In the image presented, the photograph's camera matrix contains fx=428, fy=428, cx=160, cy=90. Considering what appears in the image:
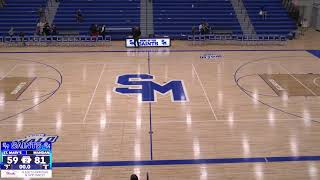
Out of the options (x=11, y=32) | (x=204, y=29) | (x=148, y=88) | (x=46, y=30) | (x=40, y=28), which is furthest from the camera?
(x=40, y=28)

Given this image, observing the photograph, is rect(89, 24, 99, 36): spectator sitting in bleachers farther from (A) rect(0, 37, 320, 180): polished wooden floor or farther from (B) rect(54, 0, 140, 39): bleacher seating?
(A) rect(0, 37, 320, 180): polished wooden floor

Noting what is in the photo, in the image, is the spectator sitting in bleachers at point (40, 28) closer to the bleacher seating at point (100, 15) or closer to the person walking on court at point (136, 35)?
the bleacher seating at point (100, 15)

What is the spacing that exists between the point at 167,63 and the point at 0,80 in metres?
7.46

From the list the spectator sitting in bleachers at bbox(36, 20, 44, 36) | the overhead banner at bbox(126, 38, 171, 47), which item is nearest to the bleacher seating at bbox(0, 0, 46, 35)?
the spectator sitting in bleachers at bbox(36, 20, 44, 36)

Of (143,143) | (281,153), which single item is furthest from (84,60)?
(281,153)

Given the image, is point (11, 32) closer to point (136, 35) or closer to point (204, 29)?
point (136, 35)

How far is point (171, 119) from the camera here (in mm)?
13031

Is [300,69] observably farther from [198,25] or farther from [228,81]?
[198,25]

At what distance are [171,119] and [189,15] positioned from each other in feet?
55.0

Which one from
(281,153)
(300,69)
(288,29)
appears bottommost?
(281,153)

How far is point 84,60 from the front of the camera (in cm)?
2081

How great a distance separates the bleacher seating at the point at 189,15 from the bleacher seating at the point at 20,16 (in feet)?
26.2

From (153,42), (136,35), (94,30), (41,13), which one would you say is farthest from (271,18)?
(41,13)
